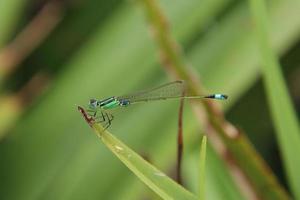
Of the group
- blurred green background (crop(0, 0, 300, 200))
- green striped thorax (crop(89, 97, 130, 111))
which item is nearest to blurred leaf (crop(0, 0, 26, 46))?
blurred green background (crop(0, 0, 300, 200))

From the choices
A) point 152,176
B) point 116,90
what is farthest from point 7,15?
point 152,176

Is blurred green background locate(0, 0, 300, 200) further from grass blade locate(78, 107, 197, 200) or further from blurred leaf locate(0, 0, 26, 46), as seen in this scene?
grass blade locate(78, 107, 197, 200)

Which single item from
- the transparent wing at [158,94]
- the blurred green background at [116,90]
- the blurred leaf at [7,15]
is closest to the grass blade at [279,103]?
the transparent wing at [158,94]

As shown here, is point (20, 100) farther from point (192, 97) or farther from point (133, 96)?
point (192, 97)

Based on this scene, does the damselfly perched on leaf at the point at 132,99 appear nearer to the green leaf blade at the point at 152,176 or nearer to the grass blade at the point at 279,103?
the grass blade at the point at 279,103

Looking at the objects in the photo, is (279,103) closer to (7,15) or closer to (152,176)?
(152,176)

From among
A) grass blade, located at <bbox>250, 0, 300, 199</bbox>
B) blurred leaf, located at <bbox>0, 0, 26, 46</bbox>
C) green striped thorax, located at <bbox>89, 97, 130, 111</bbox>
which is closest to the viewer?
grass blade, located at <bbox>250, 0, 300, 199</bbox>

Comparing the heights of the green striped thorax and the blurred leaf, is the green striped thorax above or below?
below

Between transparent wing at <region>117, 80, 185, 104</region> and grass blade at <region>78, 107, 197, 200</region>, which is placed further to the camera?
transparent wing at <region>117, 80, 185, 104</region>
